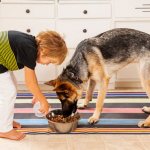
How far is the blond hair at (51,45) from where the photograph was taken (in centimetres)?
221

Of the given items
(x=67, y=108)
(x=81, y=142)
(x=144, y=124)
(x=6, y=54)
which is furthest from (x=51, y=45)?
(x=144, y=124)

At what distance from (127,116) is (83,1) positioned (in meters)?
1.34

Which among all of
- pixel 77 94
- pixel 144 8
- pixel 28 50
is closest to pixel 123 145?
pixel 77 94

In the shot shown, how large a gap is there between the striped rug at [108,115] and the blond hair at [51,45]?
2.27ft

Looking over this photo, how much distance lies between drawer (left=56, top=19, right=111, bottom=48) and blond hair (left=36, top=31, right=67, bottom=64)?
1.36 metres

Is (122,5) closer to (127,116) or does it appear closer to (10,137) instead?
(127,116)

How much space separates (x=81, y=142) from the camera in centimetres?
243

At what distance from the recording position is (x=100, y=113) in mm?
2963

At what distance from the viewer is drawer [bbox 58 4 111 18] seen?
11.7 feet

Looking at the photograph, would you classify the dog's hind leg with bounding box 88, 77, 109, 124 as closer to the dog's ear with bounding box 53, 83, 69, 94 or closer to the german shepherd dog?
the german shepherd dog

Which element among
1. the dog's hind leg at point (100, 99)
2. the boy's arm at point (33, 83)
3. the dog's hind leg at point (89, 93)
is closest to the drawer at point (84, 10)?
the dog's hind leg at point (89, 93)

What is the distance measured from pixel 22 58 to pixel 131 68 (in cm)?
185

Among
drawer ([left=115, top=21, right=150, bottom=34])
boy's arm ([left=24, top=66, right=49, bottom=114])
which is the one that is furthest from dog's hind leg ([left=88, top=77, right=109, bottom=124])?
drawer ([left=115, top=21, right=150, bottom=34])

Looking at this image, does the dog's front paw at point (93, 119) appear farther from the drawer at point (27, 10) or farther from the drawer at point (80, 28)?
the drawer at point (27, 10)
